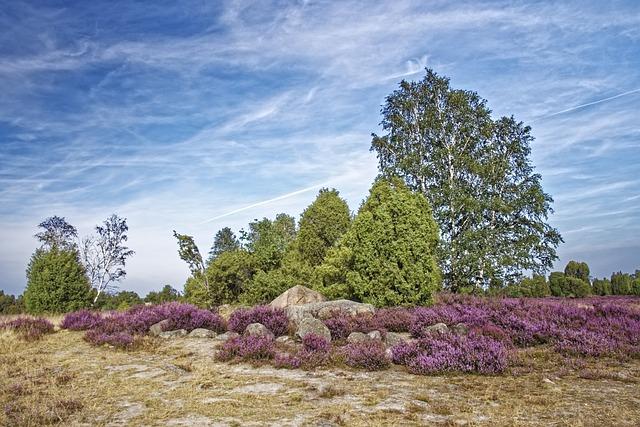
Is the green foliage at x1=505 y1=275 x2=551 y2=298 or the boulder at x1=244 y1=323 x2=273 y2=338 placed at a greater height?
the boulder at x1=244 y1=323 x2=273 y2=338

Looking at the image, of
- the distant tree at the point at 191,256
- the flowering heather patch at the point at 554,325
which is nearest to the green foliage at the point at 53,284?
the distant tree at the point at 191,256

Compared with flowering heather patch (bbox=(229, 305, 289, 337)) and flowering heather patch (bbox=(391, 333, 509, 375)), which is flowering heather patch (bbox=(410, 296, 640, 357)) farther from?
flowering heather patch (bbox=(229, 305, 289, 337))

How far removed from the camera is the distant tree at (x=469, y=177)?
85.1ft

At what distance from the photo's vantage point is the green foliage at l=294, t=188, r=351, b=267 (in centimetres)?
2712

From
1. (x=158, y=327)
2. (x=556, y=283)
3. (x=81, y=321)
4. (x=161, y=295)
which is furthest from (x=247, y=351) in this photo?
A: (x=161, y=295)

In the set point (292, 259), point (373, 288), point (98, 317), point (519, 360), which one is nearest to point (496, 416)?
point (519, 360)

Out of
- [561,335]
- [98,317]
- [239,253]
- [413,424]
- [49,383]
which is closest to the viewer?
[413,424]

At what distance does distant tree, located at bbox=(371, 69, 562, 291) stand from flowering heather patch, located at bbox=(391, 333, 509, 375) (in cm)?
1673

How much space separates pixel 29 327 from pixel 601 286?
119ft

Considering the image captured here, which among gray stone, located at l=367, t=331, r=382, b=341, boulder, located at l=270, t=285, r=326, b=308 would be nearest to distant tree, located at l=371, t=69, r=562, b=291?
boulder, located at l=270, t=285, r=326, b=308

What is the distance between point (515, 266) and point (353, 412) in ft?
75.0

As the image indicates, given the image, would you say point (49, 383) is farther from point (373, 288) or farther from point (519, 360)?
point (373, 288)

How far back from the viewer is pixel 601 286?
108 feet

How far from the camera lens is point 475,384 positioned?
761cm
